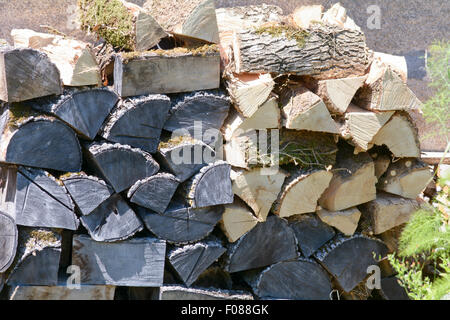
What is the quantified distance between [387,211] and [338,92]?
628 mm

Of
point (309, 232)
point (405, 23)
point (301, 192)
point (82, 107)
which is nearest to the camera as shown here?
point (82, 107)

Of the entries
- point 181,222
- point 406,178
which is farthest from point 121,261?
point 406,178

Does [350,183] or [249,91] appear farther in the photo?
[350,183]

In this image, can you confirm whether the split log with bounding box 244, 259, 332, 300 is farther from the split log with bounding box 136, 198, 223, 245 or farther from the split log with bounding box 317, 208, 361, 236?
the split log with bounding box 136, 198, 223, 245

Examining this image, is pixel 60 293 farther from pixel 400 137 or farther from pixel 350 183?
pixel 400 137

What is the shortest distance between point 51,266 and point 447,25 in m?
2.36

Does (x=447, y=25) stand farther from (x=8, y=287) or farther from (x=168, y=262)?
(x=8, y=287)

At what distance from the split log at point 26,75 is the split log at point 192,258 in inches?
30.7

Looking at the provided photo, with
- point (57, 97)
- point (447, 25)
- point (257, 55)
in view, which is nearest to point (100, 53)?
point (57, 97)

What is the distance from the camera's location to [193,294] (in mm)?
2295

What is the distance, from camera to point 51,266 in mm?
2068

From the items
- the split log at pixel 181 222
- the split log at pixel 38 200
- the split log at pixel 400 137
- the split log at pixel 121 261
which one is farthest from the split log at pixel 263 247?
the split log at pixel 38 200

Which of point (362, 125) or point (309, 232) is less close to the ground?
point (362, 125)

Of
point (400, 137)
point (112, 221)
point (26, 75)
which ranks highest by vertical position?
point (26, 75)
